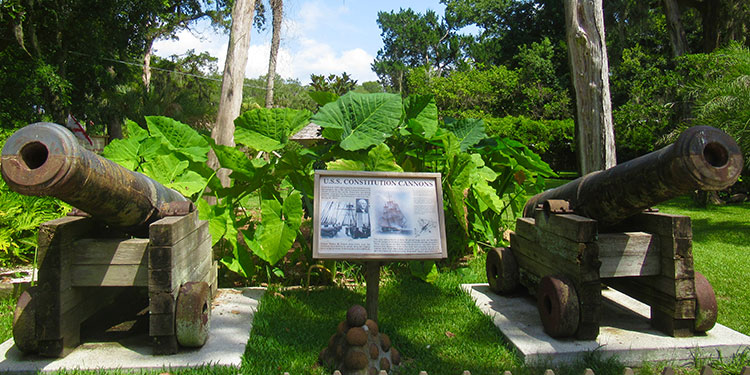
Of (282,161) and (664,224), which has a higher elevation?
(282,161)

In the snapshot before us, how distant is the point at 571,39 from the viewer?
19.7 feet

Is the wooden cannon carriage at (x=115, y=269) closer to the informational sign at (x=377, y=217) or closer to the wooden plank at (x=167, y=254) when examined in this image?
the wooden plank at (x=167, y=254)

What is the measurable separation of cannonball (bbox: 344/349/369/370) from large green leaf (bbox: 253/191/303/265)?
148cm

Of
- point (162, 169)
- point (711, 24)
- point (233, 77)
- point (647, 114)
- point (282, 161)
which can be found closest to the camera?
point (162, 169)

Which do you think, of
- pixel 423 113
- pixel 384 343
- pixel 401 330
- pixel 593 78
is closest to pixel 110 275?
pixel 384 343

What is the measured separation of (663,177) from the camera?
2.56 meters

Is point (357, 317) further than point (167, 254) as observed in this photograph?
No

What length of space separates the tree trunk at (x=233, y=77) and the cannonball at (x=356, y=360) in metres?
3.81

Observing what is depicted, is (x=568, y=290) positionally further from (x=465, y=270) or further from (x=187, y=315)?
(x=187, y=315)

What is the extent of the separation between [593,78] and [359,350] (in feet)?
16.2

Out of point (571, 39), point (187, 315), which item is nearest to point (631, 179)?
point (187, 315)

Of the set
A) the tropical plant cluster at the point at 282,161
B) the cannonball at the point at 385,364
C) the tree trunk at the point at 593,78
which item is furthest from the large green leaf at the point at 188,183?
the tree trunk at the point at 593,78

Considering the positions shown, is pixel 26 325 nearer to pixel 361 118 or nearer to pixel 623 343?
pixel 361 118

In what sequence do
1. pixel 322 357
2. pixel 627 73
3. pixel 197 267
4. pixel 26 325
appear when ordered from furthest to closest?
pixel 627 73 < pixel 197 267 < pixel 322 357 < pixel 26 325
